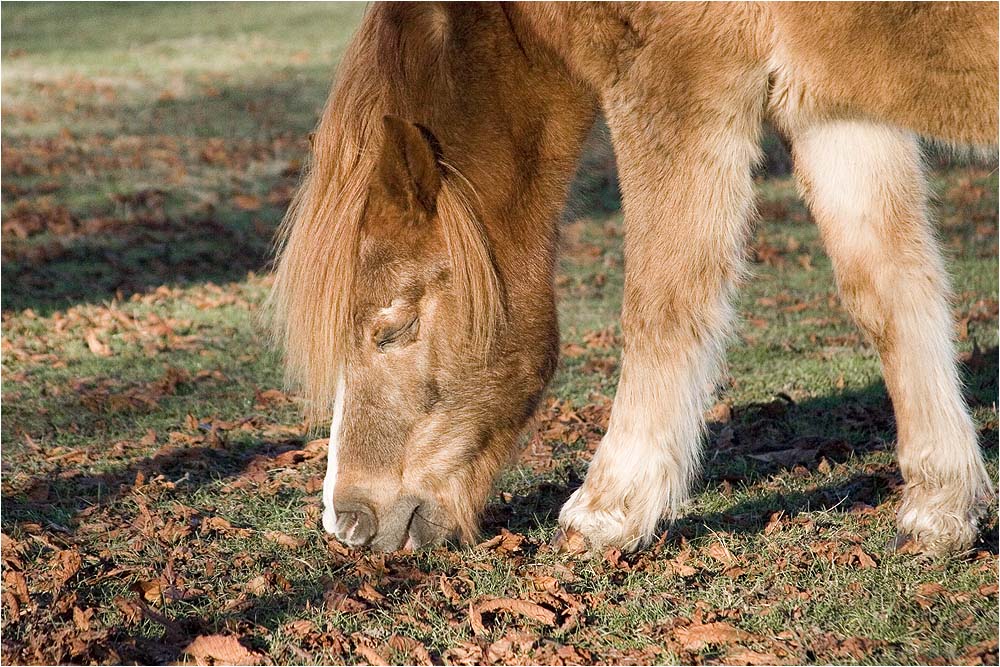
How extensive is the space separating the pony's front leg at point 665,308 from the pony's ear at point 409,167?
26.0 inches

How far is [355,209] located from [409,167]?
247 mm

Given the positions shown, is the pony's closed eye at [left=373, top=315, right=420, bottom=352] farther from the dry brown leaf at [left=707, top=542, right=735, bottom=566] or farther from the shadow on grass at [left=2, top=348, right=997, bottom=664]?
the dry brown leaf at [left=707, top=542, right=735, bottom=566]

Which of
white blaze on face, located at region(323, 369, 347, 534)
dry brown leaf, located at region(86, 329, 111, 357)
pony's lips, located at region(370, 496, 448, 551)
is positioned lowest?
dry brown leaf, located at region(86, 329, 111, 357)

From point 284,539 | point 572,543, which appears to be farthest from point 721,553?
point 284,539

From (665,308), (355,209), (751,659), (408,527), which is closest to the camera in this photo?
(751,659)

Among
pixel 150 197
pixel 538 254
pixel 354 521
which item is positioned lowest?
pixel 150 197

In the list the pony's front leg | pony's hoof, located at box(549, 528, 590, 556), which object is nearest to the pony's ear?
the pony's front leg

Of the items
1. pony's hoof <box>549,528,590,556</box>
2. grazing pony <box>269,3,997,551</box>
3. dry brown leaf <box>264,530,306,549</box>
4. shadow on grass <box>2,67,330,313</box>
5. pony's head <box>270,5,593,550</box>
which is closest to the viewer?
grazing pony <box>269,3,997,551</box>

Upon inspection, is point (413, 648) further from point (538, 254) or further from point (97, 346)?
point (97, 346)

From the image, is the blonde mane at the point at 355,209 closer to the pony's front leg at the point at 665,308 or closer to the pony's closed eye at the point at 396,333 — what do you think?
the pony's closed eye at the point at 396,333

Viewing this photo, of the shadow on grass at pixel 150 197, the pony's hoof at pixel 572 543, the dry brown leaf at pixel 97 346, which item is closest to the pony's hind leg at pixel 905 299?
the pony's hoof at pixel 572 543

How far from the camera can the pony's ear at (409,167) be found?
3.28 meters

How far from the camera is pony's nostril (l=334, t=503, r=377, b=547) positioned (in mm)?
3580

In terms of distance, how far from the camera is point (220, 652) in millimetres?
3111
